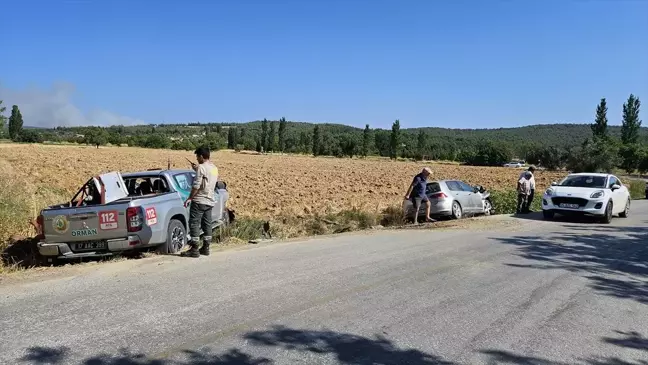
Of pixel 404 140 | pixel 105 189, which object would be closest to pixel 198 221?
pixel 105 189

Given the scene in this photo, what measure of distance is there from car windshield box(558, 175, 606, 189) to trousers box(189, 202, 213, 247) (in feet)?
42.5

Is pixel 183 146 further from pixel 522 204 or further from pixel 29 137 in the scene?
pixel 522 204

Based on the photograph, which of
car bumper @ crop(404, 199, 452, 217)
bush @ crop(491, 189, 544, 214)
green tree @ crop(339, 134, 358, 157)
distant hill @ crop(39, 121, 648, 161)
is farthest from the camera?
green tree @ crop(339, 134, 358, 157)

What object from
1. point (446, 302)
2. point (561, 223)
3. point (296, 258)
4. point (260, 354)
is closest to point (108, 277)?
point (296, 258)

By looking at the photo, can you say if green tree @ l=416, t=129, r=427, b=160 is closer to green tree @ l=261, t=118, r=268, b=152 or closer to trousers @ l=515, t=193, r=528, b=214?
green tree @ l=261, t=118, r=268, b=152

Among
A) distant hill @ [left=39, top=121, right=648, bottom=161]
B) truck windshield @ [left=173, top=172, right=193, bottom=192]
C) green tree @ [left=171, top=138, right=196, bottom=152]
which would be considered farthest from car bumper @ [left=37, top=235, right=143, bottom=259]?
distant hill @ [left=39, top=121, right=648, bottom=161]

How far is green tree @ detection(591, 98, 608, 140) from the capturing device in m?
92.9

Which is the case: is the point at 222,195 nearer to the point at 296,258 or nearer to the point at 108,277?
the point at 296,258

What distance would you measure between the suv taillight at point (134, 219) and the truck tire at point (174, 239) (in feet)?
2.17

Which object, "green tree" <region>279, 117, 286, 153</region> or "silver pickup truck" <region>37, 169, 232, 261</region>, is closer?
"silver pickup truck" <region>37, 169, 232, 261</region>

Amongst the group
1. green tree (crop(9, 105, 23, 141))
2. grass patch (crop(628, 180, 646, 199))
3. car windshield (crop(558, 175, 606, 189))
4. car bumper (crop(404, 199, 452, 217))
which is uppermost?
green tree (crop(9, 105, 23, 141))

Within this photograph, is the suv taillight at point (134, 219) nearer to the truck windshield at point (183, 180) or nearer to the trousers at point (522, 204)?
the truck windshield at point (183, 180)

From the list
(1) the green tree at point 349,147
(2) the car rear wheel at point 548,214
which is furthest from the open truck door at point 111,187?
(1) the green tree at point 349,147

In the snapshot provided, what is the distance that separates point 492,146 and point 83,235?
394 ft
